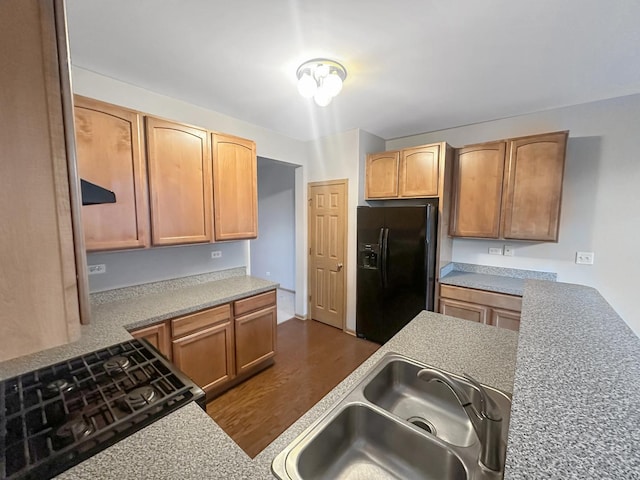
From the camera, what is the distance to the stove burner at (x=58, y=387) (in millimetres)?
888

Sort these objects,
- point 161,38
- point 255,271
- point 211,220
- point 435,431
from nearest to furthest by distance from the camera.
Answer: point 435,431 < point 161,38 < point 211,220 < point 255,271

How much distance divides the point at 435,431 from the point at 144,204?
7.20ft

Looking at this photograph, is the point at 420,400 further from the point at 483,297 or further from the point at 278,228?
the point at 278,228

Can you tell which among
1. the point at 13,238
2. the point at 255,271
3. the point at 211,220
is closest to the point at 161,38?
the point at 211,220

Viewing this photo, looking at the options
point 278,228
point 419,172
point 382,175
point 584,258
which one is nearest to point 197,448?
point 419,172

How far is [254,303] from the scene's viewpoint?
2.39 metres

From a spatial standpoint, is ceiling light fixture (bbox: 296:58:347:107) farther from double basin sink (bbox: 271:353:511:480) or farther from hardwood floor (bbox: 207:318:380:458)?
hardwood floor (bbox: 207:318:380:458)

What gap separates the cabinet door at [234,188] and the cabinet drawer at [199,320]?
640mm

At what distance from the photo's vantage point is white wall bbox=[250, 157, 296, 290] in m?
4.93

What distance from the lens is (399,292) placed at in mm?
2873

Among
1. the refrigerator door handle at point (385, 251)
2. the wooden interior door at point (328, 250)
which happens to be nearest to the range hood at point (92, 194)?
the refrigerator door handle at point (385, 251)

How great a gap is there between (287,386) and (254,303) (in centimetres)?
82

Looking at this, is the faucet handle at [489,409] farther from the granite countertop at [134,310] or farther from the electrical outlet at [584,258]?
the electrical outlet at [584,258]

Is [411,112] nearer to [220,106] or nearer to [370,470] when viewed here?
[220,106]
